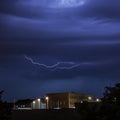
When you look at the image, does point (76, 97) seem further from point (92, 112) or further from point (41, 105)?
point (92, 112)

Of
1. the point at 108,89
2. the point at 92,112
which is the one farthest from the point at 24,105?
the point at 92,112

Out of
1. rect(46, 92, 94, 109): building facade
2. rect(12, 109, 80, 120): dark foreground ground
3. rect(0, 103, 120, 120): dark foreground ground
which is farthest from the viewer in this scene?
rect(46, 92, 94, 109): building facade

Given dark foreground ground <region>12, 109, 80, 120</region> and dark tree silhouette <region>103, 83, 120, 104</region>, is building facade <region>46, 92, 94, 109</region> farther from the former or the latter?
dark tree silhouette <region>103, 83, 120, 104</region>

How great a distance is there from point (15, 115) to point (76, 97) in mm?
26990

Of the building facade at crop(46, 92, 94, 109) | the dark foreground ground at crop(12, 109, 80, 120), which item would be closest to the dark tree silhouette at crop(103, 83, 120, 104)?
the dark foreground ground at crop(12, 109, 80, 120)

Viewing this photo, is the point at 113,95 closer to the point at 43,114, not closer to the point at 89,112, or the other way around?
the point at 89,112

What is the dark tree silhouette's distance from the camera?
35.9 metres

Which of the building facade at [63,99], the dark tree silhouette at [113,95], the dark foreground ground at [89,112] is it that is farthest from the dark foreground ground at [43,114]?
the building facade at [63,99]

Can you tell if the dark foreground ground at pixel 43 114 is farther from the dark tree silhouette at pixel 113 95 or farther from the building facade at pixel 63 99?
the building facade at pixel 63 99

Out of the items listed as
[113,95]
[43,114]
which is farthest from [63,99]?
[113,95]

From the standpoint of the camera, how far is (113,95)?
36500 mm

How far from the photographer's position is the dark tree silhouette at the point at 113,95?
118 feet

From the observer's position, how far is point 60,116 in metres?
46.1

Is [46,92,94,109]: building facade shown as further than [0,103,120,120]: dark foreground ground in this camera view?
Yes
